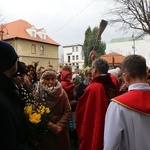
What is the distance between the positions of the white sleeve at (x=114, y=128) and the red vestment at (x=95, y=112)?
1.26 metres

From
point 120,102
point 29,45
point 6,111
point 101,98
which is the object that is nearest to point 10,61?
point 6,111

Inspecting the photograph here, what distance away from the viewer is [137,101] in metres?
2.19

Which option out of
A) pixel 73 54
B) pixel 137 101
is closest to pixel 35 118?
pixel 137 101

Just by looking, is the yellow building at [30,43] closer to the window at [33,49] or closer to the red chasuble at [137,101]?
the window at [33,49]

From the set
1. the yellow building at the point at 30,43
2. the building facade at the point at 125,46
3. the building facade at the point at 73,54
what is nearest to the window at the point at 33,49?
the yellow building at the point at 30,43

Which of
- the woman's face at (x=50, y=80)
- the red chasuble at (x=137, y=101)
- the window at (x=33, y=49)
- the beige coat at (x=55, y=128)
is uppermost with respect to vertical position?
the window at (x=33, y=49)

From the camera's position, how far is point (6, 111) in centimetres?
176

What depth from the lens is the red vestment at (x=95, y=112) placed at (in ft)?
11.5

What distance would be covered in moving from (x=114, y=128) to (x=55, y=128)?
156cm

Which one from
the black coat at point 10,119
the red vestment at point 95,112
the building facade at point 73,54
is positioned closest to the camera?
the black coat at point 10,119

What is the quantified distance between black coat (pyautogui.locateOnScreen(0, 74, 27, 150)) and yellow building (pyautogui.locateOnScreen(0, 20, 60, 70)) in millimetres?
40078

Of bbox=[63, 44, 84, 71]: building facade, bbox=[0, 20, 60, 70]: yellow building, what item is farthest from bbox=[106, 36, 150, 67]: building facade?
bbox=[0, 20, 60, 70]: yellow building

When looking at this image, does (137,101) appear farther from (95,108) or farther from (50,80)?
(50,80)

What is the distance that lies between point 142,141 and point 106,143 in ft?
1.02
